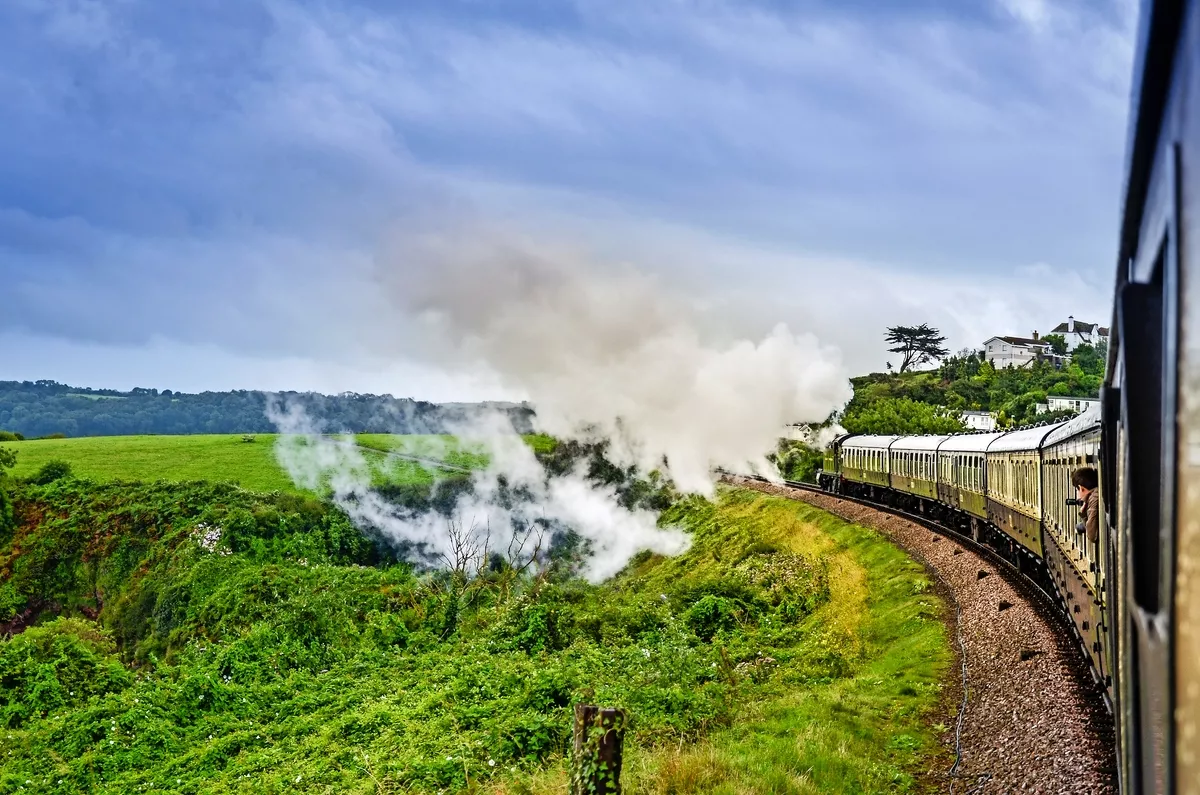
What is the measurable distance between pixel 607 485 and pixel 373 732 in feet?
86.6

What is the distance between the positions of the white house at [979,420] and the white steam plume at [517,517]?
2831 centimetres

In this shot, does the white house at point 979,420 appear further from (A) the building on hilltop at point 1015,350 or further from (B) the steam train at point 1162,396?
(B) the steam train at point 1162,396

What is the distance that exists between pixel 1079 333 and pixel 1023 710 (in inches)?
3865

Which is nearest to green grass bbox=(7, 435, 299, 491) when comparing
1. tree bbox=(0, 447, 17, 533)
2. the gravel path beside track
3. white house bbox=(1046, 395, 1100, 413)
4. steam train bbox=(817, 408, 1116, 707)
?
tree bbox=(0, 447, 17, 533)

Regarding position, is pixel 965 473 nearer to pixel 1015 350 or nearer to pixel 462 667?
pixel 462 667

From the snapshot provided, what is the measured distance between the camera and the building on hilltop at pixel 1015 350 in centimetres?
8656

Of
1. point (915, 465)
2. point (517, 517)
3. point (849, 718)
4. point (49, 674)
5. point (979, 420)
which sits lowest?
point (49, 674)

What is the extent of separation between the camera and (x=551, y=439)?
4894 centimetres

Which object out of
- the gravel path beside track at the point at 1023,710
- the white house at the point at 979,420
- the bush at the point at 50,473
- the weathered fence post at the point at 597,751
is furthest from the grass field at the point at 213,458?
the weathered fence post at the point at 597,751

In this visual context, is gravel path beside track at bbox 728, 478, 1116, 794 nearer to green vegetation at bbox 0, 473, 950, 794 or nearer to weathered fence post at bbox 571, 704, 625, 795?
green vegetation at bbox 0, 473, 950, 794

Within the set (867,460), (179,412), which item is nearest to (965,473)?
(867,460)

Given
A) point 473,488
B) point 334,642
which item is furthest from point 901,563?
point 473,488

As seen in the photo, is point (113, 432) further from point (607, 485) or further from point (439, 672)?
point (439, 672)

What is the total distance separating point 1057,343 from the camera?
87.1 meters
